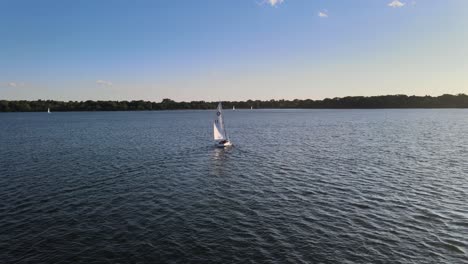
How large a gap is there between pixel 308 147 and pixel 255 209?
49.0m

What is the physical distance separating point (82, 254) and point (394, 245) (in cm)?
2400

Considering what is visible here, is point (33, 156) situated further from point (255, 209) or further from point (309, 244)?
point (309, 244)

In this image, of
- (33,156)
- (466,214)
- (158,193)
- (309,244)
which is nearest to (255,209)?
(309,244)

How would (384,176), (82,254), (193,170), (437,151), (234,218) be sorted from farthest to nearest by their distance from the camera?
(437,151) < (193,170) < (384,176) < (234,218) < (82,254)

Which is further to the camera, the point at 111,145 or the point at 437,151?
the point at 111,145

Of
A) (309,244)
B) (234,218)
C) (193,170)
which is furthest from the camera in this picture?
(193,170)

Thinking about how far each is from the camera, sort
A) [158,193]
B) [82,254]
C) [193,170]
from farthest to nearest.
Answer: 1. [193,170]
2. [158,193]
3. [82,254]

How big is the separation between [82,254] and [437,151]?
73.6m

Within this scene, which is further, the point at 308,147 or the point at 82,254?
the point at 308,147

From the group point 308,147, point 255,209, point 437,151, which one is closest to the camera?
point 255,209

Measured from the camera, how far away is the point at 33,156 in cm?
6700

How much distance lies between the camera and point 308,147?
8038 cm

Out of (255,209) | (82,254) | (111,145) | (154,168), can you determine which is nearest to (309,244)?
(255,209)

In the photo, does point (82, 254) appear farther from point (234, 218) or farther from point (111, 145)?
point (111, 145)
